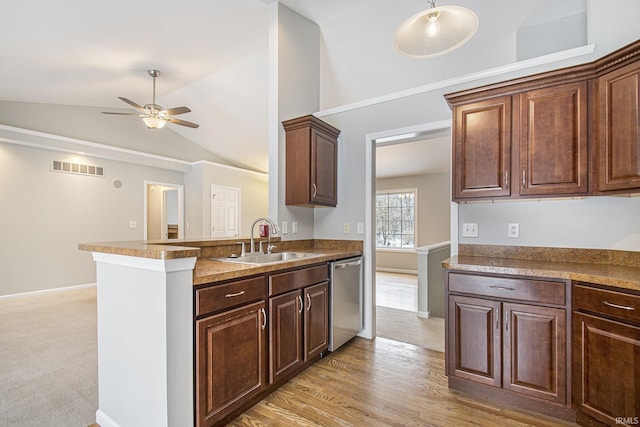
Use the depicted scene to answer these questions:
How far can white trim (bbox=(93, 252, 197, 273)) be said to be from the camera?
137cm

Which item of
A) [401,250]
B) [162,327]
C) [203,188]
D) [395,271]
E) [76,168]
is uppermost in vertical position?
[76,168]

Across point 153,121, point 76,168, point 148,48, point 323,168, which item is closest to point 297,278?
point 323,168

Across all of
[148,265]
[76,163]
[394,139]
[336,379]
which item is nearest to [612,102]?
[394,139]

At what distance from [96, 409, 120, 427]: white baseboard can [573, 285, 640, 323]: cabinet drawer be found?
269 cm

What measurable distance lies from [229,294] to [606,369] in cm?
205

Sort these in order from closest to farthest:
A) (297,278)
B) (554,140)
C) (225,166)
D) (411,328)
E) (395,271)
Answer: (554,140) < (297,278) < (411,328) < (225,166) < (395,271)

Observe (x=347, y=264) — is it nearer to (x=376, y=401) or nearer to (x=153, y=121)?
(x=376, y=401)

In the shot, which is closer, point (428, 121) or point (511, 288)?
point (511, 288)

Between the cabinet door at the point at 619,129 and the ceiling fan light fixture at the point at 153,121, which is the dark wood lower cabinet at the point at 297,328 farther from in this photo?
the ceiling fan light fixture at the point at 153,121

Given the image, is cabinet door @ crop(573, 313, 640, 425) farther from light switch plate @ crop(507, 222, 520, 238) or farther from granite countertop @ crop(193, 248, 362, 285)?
granite countertop @ crop(193, 248, 362, 285)

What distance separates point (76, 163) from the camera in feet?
17.4

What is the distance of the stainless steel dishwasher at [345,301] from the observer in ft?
8.75

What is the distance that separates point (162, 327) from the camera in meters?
1.39

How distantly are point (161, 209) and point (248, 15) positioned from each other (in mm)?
6043
